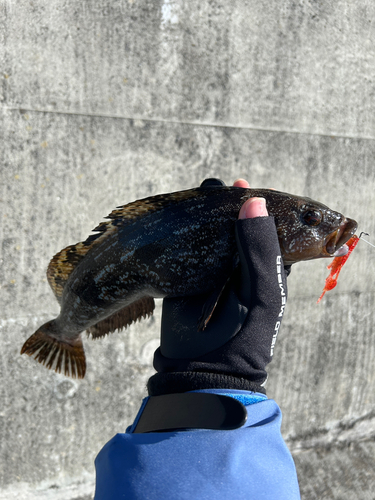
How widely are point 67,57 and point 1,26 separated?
0.45m

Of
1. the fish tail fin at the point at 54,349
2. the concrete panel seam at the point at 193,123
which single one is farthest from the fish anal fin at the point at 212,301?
the concrete panel seam at the point at 193,123

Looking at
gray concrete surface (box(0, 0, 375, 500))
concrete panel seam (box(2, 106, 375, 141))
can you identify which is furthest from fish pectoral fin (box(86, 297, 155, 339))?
concrete panel seam (box(2, 106, 375, 141))

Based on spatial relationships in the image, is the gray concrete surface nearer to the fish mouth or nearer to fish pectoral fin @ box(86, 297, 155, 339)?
fish pectoral fin @ box(86, 297, 155, 339)

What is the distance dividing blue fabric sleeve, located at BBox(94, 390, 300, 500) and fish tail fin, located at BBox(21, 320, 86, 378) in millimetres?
1094

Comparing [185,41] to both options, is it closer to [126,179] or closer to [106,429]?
[126,179]

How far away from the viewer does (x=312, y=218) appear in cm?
184

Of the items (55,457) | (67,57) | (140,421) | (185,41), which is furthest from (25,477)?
(185,41)

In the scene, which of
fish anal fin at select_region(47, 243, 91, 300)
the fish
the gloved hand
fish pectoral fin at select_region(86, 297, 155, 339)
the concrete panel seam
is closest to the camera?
the gloved hand

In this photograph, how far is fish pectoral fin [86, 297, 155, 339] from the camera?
2.28m

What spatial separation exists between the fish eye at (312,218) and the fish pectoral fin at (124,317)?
0.99 meters

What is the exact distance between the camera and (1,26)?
8.71 feet

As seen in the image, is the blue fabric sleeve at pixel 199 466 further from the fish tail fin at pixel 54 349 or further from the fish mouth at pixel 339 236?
the fish tail fin at pixel 54 349

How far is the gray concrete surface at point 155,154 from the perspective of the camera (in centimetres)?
282

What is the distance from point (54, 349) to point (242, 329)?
1309 mm
